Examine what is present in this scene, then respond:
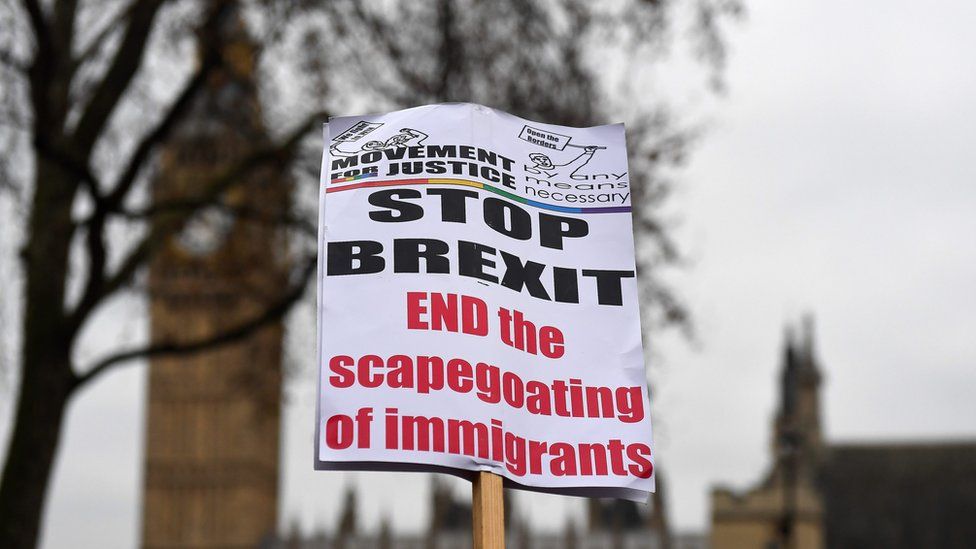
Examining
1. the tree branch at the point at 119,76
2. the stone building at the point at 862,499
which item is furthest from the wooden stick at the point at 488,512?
the stone building at the point at 862,499

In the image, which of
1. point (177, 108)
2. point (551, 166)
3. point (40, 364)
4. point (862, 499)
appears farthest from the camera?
point (862, 499)

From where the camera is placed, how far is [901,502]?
201 ft

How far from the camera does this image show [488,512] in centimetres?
434

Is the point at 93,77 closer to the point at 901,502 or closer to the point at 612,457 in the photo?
the point at 612,457

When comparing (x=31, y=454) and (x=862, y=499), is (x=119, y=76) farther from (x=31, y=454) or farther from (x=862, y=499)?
(x=862, y=499)

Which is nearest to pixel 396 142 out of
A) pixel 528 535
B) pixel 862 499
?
pixel 862 499

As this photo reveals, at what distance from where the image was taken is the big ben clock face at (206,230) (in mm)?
15236

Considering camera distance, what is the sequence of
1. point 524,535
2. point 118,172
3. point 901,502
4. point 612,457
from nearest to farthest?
point 612,457, point 118,172, point 901,502, point 524,535

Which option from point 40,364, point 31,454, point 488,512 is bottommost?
point 488,512

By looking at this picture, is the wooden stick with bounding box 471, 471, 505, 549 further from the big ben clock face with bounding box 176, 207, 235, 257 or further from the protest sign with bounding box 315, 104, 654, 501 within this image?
the big ben clock face with bounding box 176, 207, 235, 257

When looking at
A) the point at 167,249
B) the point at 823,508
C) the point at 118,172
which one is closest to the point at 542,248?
the point at 118,172

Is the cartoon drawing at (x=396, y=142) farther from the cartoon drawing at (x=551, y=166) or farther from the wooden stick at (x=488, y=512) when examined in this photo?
the wooden stick at (x=488, y=512)

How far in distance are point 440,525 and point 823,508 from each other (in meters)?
16.9

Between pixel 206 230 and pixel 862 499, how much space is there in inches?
1973
